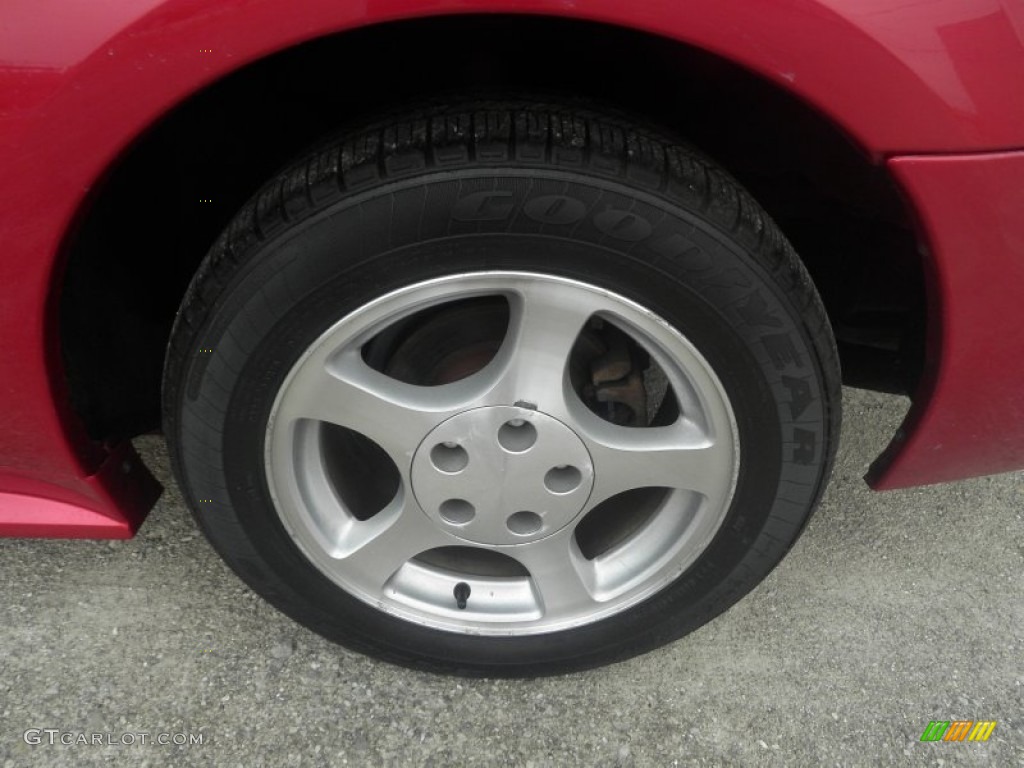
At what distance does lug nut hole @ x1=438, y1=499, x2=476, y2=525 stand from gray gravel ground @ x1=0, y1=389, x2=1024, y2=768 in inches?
15.6

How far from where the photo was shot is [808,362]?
132 centimetres

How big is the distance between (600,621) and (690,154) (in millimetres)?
859

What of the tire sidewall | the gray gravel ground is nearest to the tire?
the tire sidewall

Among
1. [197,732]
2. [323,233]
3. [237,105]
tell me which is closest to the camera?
[323,233]

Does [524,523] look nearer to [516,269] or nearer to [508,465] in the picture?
[508,465]

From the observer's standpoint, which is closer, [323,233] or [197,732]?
[323,233]

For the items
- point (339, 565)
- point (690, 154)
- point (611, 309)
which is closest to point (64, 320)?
point (339, 565)

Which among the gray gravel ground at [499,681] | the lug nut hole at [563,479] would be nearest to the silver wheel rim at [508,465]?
the lug nut hole at [563,479]

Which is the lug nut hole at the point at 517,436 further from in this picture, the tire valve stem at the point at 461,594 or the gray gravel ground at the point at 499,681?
the gray gravel ground at the point at 499,681

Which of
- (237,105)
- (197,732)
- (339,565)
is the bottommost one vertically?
(197,732)

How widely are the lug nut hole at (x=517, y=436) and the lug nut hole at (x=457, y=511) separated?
142 millimetres

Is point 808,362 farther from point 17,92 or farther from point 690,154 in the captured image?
point 17,92

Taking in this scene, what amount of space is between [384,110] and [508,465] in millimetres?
605

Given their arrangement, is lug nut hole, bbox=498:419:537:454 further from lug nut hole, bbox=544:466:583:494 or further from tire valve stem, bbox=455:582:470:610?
tire valve stem, bbox=455:582:470:610
